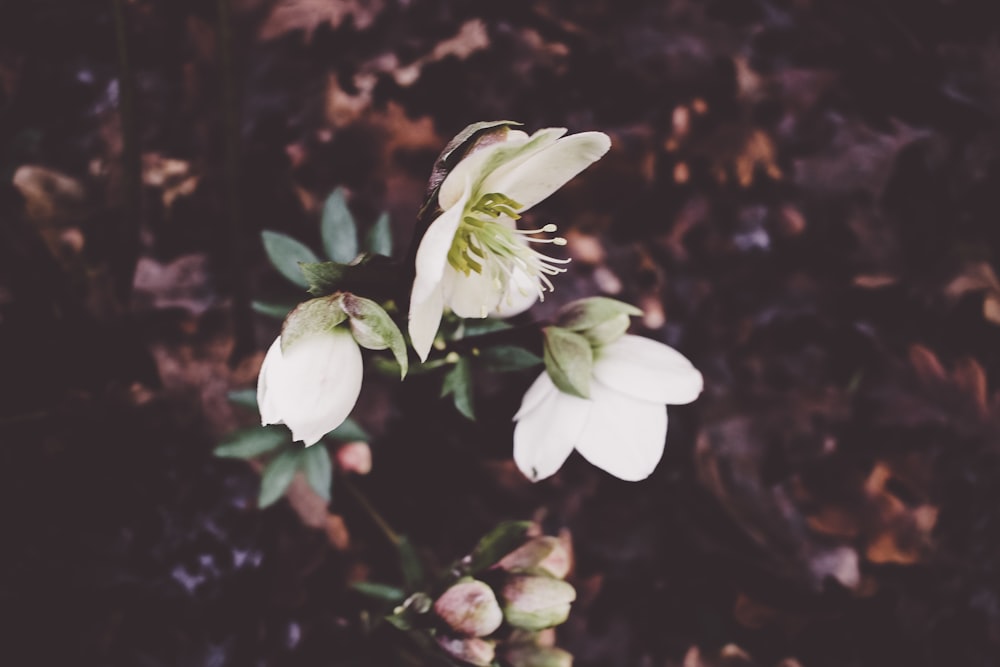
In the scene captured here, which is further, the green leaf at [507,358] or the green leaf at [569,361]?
the green leaf at [507,358]

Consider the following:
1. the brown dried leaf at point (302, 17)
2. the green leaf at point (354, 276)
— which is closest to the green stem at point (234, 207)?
the brown dried leaf at point (302, 17)

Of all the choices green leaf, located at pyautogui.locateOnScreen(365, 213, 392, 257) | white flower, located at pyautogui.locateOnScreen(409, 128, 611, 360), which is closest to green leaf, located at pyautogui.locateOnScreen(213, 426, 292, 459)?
green leaf, located at pyautogui.locateOnScreen(365, 213, 392, 257)

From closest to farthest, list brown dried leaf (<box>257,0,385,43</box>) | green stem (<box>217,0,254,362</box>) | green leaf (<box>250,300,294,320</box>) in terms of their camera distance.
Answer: green leaf (<box>250,300,294,320</box>) → green stem (<box>217,0,254,362</box>) → brown dried leaf (<box>257,0,385,43</box>)

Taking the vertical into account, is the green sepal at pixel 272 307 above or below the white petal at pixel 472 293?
below

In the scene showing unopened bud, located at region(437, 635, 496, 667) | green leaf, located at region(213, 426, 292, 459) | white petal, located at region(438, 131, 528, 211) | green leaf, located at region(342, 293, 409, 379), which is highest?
white petal, located at region(438, 131, 528, 211)

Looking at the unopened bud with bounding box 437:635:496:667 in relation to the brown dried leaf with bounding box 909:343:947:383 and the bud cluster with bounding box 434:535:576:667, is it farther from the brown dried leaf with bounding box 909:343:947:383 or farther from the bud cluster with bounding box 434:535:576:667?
the brown dried leaf with bounding box 909:343:947:383

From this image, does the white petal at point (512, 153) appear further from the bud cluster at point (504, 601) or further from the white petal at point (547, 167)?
the bud cluster at point (504, 601)
